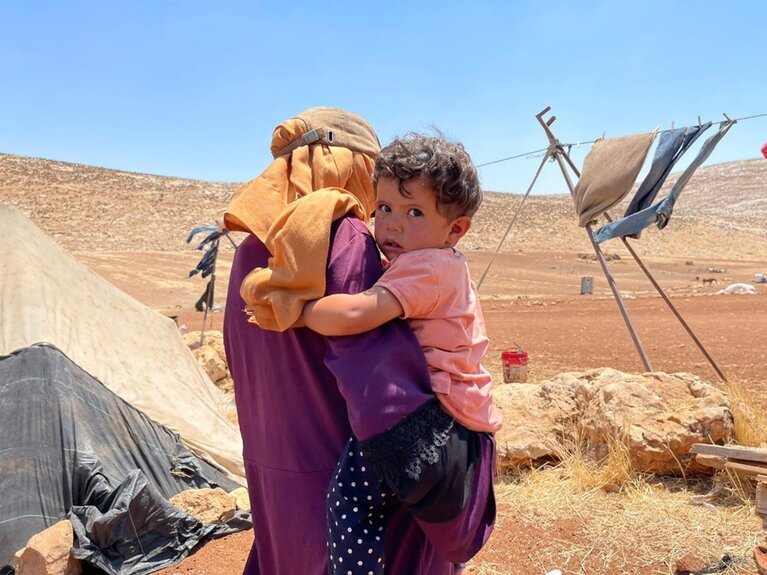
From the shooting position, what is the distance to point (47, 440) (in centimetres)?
412

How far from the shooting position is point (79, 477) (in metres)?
4.12

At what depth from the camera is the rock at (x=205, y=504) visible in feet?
14.6

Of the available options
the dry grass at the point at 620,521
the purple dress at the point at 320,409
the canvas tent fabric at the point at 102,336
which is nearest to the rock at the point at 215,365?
the canvas tent fabric at the point at 102,336

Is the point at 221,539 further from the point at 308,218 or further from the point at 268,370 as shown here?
the point at 308,218

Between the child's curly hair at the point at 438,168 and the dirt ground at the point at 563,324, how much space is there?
2.75m

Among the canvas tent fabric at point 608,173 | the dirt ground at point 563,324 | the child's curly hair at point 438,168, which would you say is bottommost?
the dirt ground at point 563,324

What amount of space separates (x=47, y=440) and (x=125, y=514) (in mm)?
657

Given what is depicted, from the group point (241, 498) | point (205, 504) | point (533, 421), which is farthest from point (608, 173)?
point (205, 504)

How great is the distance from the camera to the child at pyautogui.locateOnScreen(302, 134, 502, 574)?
142cm

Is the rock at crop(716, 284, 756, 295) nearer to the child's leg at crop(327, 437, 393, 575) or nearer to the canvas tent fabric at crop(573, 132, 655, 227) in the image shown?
the canvas tent fabric at crop(573, 132, 655, 227)

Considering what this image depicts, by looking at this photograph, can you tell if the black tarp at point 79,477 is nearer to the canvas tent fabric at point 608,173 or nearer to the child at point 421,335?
the child at point 421,335

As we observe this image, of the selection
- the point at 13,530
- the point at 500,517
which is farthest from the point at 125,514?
the point at 500,517

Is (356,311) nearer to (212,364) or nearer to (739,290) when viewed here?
(212,364)

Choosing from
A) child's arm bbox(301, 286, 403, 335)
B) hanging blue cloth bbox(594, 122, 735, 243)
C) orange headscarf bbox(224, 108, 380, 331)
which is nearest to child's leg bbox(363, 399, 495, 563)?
child's arm bbox(301, 286, 403, 335)
